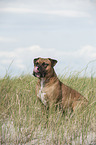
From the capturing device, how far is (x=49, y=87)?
4.65m

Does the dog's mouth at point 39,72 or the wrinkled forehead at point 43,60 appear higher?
the wrinkled forehead at point 43,60

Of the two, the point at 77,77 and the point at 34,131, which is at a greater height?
the point at 77,77

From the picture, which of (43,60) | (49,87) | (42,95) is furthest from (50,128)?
(43,60)

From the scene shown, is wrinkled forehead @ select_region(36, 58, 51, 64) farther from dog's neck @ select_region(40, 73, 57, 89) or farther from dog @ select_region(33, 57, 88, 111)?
dog's neck @ select_region(40, 73, 57, 89)

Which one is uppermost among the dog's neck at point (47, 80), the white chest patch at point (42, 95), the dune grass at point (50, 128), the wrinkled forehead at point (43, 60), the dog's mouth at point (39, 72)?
the wrinkled forehead at point (43, 60)

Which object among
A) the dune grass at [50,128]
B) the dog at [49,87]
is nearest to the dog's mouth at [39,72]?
the dog at [49,87]

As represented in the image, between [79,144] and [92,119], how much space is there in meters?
0.83

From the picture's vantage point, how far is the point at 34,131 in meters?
4.70

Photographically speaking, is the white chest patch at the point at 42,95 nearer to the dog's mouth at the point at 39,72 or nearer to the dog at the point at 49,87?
the dog at the point at 49,87

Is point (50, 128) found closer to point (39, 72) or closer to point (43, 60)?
point (39, 72)

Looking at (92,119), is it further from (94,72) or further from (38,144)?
(94,72)

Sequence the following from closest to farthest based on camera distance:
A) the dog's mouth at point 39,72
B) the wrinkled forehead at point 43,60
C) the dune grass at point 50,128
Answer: the dune grass at point 50,128, the dog's mouth at point 39,72, the wrinkled forehead at point 43,60

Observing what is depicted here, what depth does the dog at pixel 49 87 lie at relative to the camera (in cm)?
455

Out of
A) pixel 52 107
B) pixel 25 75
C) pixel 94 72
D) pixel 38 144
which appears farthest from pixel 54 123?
pixel 25 75
